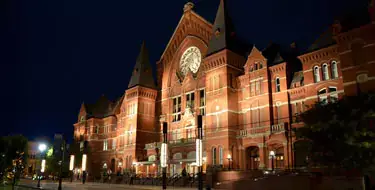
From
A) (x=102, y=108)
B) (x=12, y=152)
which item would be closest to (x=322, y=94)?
(x=12, y=152)

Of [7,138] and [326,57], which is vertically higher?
[326,57]

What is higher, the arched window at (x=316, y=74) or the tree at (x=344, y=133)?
the arched window at (x=316, y=74)

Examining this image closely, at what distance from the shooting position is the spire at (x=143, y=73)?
2389 inches

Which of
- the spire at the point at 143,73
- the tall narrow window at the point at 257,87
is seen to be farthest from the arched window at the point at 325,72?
the spire at the point at 143,73

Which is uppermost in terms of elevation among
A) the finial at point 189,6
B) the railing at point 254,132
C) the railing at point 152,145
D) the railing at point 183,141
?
the finial at point 189,6

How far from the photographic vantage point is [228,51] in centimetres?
4603

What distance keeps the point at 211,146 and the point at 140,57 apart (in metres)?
26.8

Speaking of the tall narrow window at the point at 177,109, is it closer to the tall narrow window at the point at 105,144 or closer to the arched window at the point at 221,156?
the arched window at the point at 221,156

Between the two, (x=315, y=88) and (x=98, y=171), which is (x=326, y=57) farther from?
(x=98, y=171)

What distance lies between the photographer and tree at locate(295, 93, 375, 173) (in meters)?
24.0

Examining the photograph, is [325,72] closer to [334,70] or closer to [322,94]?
[334,70]

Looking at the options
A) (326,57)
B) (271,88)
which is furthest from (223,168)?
(326,57)

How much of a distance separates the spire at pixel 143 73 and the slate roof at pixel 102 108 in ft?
40.0

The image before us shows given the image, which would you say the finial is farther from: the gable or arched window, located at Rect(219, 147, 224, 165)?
arched window, located at Rect(219, 147, 224, 165)
